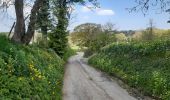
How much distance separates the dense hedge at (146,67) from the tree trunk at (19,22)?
7.98 meters

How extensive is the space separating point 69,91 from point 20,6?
21.7 ft

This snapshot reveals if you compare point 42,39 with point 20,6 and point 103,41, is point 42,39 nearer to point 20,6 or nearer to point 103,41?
point 20,6

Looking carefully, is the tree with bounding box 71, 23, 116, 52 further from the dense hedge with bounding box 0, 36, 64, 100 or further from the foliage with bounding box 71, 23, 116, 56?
the dense hedge with bounding box 0, 36, 64, 100

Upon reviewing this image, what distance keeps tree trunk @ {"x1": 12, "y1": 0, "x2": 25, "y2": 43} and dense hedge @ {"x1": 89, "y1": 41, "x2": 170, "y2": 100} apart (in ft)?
26.2

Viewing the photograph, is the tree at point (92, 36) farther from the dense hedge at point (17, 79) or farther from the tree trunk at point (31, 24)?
the dense hedge at point (17, 79)

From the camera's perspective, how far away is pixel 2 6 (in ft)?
73.4

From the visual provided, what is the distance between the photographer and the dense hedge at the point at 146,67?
19562 mm

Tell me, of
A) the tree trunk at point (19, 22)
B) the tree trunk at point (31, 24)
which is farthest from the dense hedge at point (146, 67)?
the tree trunk at point (19, 22)

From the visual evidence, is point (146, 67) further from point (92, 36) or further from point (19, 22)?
point (92, 36)

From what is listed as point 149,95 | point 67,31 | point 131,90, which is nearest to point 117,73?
point 131,90

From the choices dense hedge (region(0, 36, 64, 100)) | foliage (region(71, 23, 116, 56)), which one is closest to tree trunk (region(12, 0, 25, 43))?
dense hedge (region(0, 36, 64, 100))

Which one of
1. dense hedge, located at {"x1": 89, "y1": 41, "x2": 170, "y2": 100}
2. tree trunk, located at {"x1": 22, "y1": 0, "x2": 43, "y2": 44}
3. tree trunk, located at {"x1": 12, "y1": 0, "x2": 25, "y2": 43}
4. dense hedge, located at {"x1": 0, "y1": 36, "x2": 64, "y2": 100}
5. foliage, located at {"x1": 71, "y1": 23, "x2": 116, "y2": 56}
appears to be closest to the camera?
dense hedge, located at {"x1": 0, "y1": 36, "x2": 64, "y2": 100}

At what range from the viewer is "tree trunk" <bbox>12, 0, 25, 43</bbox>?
2262 centimetres

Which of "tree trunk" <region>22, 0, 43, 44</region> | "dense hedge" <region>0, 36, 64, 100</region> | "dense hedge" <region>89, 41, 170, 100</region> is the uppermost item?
"tree trunk" <region>22, 0, 43, 44</region>
